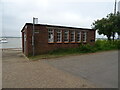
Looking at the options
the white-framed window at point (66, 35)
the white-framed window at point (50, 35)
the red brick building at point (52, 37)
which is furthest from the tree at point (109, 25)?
the white-framed window at point (50, 35)

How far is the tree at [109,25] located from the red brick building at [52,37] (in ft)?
19.6

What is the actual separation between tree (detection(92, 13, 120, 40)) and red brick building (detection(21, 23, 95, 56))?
19.6 feet

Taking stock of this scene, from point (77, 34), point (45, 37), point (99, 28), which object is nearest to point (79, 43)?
point (77, 34)

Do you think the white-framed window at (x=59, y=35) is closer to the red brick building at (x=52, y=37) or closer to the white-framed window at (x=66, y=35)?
the red brick building at (x=52, y=37)

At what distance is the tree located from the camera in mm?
21578

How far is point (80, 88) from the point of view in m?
4.42

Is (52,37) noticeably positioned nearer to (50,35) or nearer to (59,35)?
(50,35)

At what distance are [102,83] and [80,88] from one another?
1.15 m

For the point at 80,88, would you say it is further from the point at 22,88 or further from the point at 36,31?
the point at 36,31

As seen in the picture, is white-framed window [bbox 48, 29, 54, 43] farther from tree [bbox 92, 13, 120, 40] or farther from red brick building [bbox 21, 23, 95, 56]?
tree [bbox 92, 13, 120, 40]

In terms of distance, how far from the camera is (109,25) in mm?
21609

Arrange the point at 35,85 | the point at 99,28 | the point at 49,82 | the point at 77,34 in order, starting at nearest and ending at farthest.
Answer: the point at 35,85, the point at 49,82, the point at 77,34, the point at 99,28

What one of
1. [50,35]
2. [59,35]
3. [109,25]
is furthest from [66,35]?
[109,25]

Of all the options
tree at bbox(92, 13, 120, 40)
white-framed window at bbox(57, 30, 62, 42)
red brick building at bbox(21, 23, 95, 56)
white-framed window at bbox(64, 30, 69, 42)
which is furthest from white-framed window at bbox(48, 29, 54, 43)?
tree at bbox(92, 13, 120, 40)
